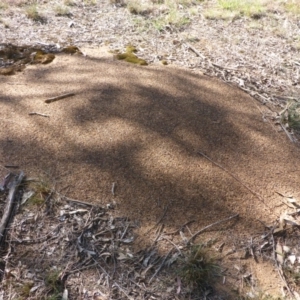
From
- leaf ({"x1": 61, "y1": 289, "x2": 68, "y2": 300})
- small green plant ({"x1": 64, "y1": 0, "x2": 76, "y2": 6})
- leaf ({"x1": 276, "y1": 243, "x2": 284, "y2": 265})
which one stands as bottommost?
leaf ({"x1": 61, "y1": 289, "x2": 68, "y2": 300})

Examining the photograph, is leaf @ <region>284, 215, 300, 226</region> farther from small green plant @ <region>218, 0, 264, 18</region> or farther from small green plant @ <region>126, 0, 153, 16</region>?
small green plant @ <region>218, 0, 264, 18</region>

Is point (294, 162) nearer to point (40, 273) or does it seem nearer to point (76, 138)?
point (76, 138)

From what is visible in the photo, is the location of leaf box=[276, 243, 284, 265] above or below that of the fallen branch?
below

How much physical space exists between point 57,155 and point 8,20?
3.40 metres

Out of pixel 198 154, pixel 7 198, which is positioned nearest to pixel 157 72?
pixel 198 154

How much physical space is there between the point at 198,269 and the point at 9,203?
4.10ft

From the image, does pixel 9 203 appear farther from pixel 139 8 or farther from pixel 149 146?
pixel 139 8

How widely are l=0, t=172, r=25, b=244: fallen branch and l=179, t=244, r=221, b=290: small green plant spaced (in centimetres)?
110

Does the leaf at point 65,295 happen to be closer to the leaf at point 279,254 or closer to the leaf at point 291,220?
the leaf at point 279,254

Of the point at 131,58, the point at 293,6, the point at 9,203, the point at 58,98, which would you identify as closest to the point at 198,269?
the point at 9,203

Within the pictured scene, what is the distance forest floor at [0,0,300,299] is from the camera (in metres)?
2.10

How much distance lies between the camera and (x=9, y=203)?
2336mm

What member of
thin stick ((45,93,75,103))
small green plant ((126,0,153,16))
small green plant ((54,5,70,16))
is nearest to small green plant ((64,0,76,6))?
small green plant ((54,5,70,16))

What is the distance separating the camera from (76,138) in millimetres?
2660
